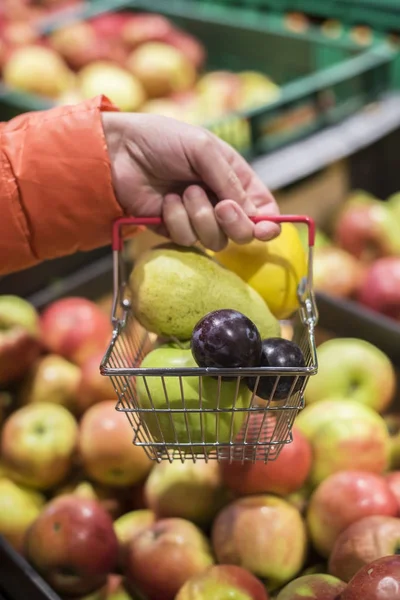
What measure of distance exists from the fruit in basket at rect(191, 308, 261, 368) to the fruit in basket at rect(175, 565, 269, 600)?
0.36 m

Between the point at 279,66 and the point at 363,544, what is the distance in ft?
6.45

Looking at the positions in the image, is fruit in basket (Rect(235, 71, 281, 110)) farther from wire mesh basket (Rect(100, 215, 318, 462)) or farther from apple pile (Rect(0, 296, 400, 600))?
wire mesh basket (Rect(100, 215, 318, 462))

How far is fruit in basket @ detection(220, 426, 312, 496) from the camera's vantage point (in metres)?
1.02

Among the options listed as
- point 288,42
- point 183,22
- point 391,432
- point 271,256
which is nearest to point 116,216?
point 271,256

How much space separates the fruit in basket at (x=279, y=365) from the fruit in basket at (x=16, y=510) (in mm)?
582

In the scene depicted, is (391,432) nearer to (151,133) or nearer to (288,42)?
(151,133)

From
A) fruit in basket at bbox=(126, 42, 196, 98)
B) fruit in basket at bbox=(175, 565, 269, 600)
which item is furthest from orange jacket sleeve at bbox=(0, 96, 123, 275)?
fruit in basket at bbox=(126, 42, 196, 98)

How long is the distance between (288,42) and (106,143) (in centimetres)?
164

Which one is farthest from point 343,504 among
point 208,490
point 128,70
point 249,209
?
point 128,70

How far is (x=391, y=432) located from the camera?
1188 millimetres

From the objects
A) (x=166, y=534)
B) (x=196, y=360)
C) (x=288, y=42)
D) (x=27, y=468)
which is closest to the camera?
(x=196, y=360)

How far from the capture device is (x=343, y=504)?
0.99 meters

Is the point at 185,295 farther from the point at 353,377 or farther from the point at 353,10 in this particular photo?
the point at 353,10

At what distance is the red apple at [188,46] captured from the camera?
2.50 m
